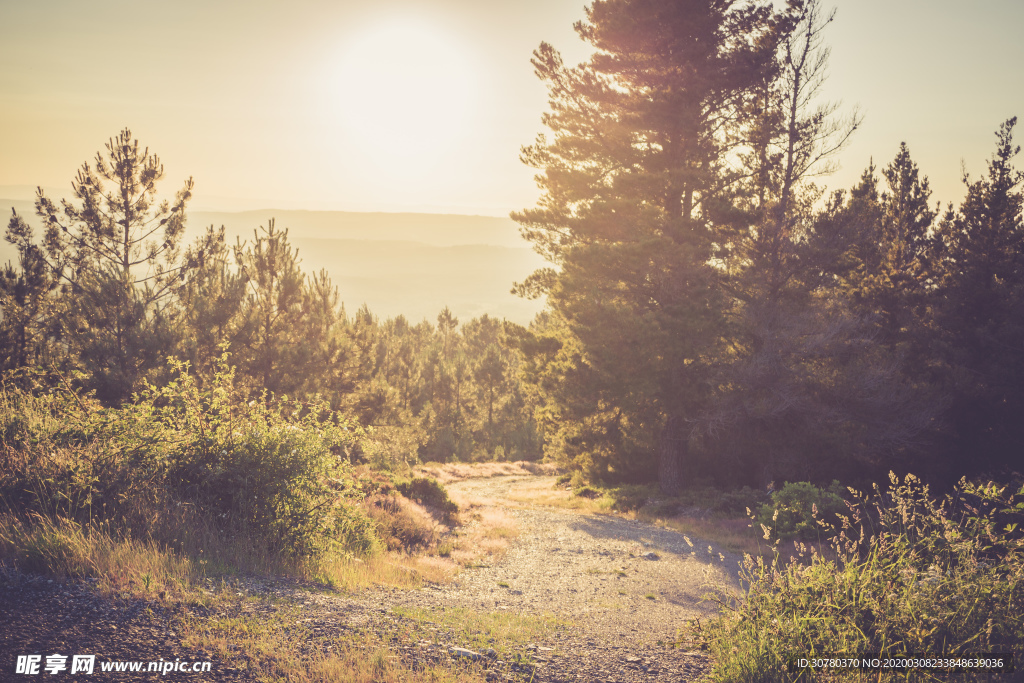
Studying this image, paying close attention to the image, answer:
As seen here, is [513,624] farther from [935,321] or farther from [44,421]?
[935,321]

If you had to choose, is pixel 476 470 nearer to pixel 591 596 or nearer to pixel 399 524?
pixel 399 524

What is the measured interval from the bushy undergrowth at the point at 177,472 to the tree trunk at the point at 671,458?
57.0ft

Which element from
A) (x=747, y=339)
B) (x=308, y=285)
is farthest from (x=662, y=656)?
(x=308, y=285)

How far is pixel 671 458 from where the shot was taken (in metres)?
24.1

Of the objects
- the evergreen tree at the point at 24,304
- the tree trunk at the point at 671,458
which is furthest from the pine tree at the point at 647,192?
the evergreen tree at the point at 24,304

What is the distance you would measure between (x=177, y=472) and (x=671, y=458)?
20152 millimetres

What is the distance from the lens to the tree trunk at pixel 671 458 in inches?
940

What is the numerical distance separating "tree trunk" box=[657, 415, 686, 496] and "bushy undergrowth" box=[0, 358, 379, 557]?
57.0 feet

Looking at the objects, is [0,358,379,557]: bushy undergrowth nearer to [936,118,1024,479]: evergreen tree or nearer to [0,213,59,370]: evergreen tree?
[0,213,59,370]: evergreen tree

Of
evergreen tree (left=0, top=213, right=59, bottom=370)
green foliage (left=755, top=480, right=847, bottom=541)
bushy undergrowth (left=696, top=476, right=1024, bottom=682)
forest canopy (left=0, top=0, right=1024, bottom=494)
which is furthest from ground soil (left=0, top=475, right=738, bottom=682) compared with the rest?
evergreen tree (left=0, top=213, right=59, bottom=370)

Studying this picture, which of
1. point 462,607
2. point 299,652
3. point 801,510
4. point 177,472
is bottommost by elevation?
point 801,510

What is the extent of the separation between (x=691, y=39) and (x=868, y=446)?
752 inches

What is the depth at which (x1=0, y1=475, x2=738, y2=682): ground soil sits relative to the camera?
4.37 m

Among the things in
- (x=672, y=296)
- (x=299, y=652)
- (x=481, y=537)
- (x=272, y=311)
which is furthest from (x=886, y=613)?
(x=272, y=311)
